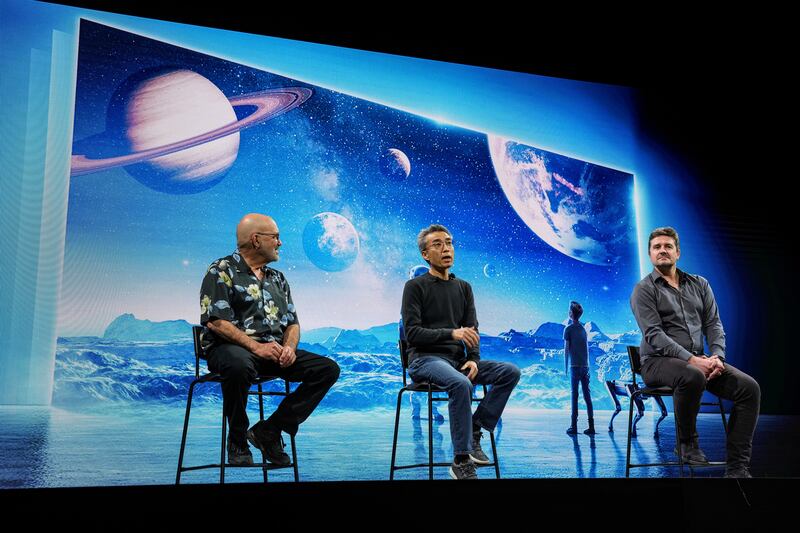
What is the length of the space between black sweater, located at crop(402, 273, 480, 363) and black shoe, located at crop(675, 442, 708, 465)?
963mm

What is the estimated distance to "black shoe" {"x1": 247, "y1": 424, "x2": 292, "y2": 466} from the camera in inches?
112

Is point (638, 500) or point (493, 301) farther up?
point (493, 301)

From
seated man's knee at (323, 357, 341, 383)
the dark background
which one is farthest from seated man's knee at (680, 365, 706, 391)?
the dark background

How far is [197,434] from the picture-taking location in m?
5.39

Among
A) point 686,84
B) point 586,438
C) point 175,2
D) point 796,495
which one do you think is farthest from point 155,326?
point 686,84

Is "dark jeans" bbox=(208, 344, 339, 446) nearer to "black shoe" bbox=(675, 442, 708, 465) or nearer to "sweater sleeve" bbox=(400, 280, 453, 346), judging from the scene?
"sweater sleeve" bbox=(400, 280, 453, 346)

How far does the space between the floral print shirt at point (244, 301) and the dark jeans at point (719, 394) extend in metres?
1.67

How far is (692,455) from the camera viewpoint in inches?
117

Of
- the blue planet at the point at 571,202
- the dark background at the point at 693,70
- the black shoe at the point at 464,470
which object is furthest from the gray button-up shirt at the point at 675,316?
the blue planet at the point at 571,202

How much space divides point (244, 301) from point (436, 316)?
2.93 ft

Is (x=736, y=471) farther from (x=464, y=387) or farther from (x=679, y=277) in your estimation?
(x=464, y=387)

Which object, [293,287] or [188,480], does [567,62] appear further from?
[188,480]

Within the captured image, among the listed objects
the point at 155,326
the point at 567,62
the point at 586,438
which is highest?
the point at 567,62

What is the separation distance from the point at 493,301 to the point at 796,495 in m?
4.93
